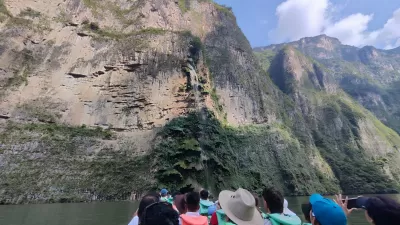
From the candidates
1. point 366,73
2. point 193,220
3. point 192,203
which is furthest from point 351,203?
point 366,73

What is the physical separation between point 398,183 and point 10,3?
83284mm

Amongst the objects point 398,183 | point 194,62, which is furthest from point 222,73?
point 398,183

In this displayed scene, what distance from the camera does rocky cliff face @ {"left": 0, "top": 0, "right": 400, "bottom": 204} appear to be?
37094mm

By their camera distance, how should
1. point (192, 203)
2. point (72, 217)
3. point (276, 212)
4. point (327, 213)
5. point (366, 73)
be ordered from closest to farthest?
point (327, 213), point (276, 212), point (192, 203), point (72, 217), point (366, 73)

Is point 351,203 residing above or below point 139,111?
below

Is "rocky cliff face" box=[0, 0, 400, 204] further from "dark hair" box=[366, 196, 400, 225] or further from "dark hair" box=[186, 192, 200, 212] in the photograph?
"dark hair" box=[366, 196, 400, 225]

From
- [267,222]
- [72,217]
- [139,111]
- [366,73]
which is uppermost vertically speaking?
[366,73]

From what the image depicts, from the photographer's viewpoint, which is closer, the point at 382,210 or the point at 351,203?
the point at 382,210

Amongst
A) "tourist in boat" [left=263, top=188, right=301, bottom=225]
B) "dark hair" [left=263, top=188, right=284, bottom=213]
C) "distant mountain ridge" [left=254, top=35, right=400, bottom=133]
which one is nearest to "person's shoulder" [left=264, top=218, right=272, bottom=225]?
"tourist in boat" [left=263, top=188, right=301, bottom=225]

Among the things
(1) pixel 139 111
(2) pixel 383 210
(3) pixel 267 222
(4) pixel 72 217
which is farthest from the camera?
(1) pixel 139 111

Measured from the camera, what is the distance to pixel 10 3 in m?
47.1

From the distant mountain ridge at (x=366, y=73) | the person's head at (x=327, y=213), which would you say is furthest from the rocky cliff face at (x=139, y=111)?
the distant mountain ridge at (x=366, y=73)

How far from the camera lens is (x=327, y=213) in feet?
9.99

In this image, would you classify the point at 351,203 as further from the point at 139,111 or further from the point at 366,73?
the point at 366,73
